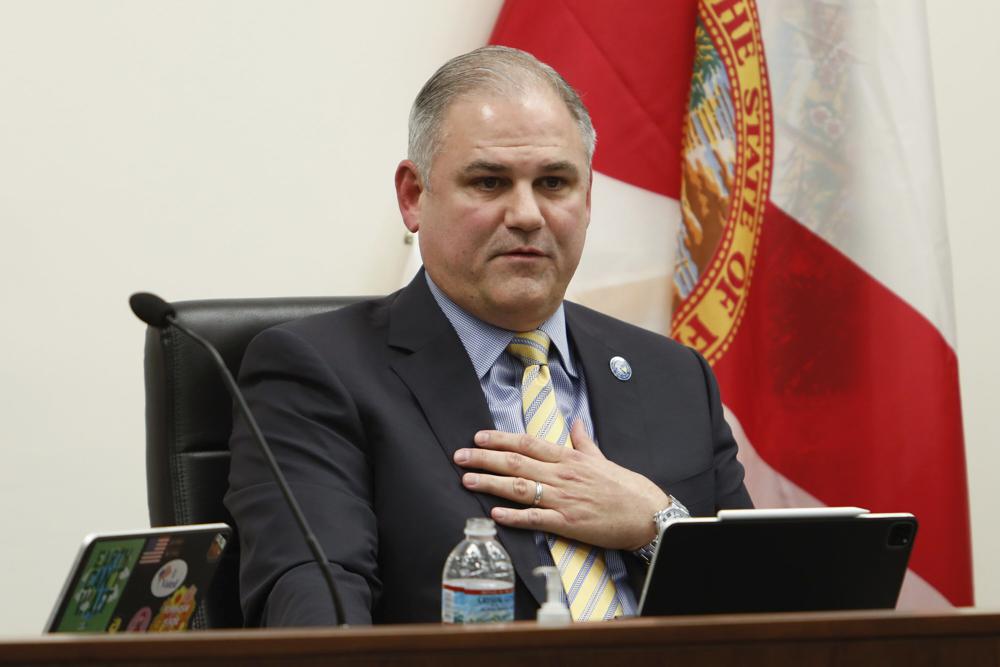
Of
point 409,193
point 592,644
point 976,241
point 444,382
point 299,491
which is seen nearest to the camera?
point 592,644

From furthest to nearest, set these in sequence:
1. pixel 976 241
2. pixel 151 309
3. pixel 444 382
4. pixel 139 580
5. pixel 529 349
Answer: pixel 976 241, pixel 529 349, pixel 444 382, pixel 151 309, pixel 139 580

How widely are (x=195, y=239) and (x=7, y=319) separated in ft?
1.44

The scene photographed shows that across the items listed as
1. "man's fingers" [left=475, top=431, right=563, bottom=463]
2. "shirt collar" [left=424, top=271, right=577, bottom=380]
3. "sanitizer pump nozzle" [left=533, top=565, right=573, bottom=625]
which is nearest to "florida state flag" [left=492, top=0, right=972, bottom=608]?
"shirt collar" [left=424, top=271, right=577, bottom=380]

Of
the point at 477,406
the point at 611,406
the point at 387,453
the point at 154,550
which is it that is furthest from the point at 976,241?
the point at 154,550

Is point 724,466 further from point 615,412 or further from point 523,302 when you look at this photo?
point 523,302

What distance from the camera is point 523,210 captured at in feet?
6.39

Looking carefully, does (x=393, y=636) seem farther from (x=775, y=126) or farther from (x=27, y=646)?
(x=775, y=126)

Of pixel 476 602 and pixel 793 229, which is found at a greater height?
pixel 793 229

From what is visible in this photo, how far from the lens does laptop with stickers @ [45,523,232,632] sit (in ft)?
3.81

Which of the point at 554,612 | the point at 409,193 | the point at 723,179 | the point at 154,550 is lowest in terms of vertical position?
the point at 154,550

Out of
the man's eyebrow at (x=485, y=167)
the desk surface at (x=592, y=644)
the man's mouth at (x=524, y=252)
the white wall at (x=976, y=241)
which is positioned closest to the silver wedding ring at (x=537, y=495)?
the man's mouth at (x=524, y=252)

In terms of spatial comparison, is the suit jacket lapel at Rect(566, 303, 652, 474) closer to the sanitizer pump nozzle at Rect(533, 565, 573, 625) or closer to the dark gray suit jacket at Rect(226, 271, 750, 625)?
the dark gray suit jacket at Rect(226, 271, 750, 625)

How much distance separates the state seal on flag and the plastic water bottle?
1.28 meters

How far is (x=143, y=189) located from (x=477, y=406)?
3.91 feet
